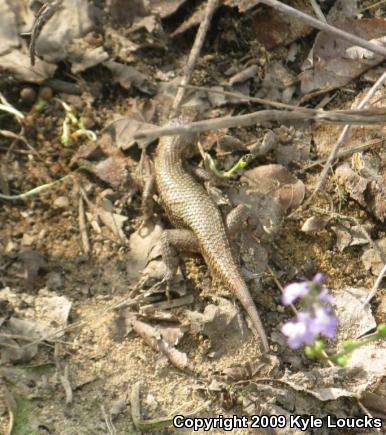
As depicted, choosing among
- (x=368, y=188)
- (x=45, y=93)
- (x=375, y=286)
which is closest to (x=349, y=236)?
(x=368, y=188)

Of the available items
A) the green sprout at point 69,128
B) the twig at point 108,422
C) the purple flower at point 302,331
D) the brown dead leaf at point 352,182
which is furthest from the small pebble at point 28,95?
the purple flower at point 302,331

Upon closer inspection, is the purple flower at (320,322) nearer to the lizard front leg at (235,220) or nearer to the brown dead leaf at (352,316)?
the brown dead leaf at (352,316)

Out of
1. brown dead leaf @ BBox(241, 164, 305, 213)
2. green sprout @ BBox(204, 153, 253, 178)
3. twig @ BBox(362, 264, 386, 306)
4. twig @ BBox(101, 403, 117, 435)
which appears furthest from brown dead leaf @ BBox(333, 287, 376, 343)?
twig @ BBox(101, 403, 117, 435)

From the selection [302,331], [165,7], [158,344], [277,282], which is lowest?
[158,344]

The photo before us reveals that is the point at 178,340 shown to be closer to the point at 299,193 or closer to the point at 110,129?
the point at 299,193

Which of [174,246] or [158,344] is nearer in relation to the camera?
[158,344]

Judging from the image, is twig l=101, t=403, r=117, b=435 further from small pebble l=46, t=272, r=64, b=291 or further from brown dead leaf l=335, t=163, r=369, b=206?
brown dead leaf l=335, t=163, r=369, b=206

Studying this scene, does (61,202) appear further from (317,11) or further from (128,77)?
(317,11)
